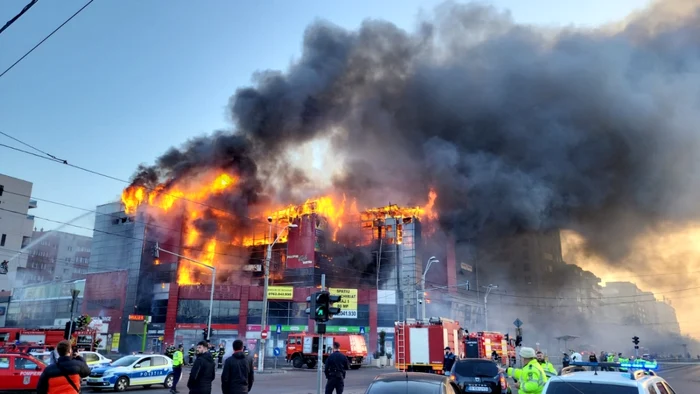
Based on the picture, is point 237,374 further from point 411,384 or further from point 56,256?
point 56,256

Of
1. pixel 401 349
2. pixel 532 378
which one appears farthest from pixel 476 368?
pixel 401 349

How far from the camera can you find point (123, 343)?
5319 cm

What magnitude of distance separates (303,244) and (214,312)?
1429 cm

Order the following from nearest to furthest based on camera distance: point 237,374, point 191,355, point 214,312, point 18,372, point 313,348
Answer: point 237,374
point 18,372
point 191,355
point 313,348
point 214,312

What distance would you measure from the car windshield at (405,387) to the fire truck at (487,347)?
65.1ft

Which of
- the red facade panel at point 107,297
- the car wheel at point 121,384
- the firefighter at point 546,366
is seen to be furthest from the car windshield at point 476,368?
the red facade panel at point 107,297

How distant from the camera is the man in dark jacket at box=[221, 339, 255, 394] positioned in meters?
7.97

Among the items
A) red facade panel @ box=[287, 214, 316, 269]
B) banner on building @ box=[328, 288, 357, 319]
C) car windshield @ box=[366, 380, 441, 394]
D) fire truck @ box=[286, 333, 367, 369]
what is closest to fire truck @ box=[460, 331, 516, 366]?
fire truck @ box=[286, 333, 367, 369]

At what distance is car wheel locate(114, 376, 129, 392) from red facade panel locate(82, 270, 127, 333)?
4162 cm

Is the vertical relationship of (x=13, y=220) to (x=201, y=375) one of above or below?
above

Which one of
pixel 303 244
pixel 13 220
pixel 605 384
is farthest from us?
pixel 13 220

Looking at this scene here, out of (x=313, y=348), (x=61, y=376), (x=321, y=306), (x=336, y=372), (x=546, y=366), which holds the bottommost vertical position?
(x=313, y=348)

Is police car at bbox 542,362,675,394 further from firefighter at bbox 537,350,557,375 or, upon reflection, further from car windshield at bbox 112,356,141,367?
car windshield at bbox 112,356,141,367

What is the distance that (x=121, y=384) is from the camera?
17.5 metres
